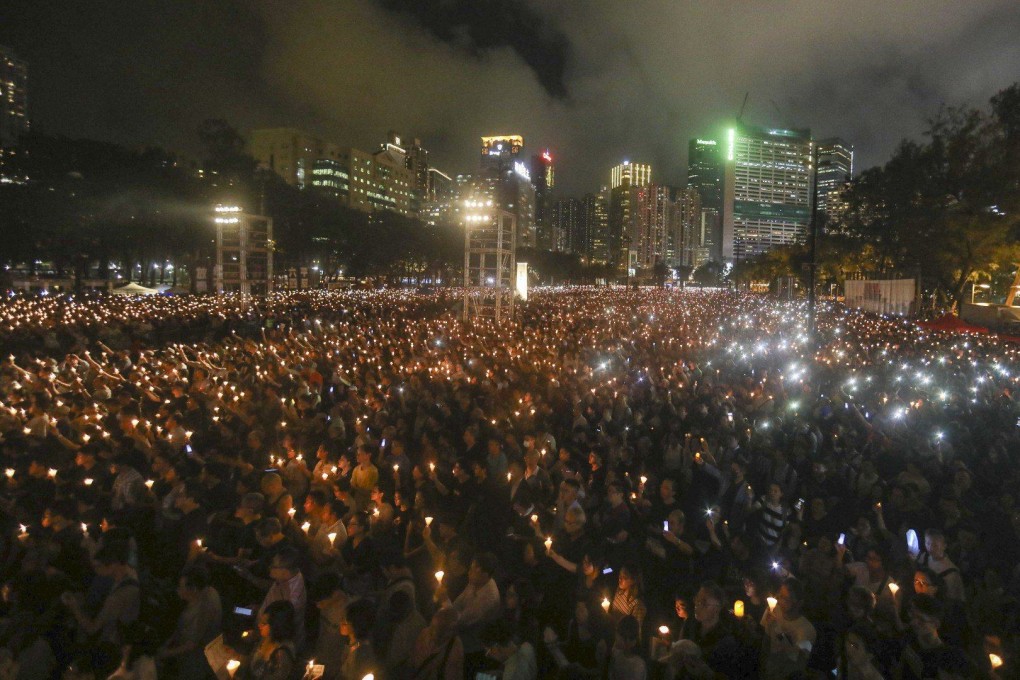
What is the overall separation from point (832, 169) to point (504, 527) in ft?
107

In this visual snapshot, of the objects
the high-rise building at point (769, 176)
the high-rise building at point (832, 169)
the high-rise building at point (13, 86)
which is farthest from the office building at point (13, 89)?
the high-rise building at point (832, 169)

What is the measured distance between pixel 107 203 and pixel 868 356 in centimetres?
3701

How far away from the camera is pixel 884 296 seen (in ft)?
124

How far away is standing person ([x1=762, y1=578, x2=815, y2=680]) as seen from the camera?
4.05 m

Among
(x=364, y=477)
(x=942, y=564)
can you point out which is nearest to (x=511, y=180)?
(x=364, y=477)

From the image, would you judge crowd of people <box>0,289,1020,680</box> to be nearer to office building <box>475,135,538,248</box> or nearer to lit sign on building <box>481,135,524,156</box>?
office building <box>475,135,538,248</box>

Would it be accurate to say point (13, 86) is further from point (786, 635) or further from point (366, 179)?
point (786, 635)

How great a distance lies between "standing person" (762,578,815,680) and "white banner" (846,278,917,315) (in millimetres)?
35452

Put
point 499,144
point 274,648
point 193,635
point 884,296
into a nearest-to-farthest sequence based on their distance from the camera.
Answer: point 274,648
point 193,635
point 884,296
point 499,144

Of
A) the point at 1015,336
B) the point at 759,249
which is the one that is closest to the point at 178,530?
the point at 1015,336

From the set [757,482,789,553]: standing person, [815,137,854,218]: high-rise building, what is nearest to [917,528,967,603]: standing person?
[757,482,789,553]: standing person

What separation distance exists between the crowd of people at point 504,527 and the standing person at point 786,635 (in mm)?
15

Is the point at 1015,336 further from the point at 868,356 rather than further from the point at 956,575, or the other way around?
the point at 956,575

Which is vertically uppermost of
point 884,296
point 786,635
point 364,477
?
point 884,296
